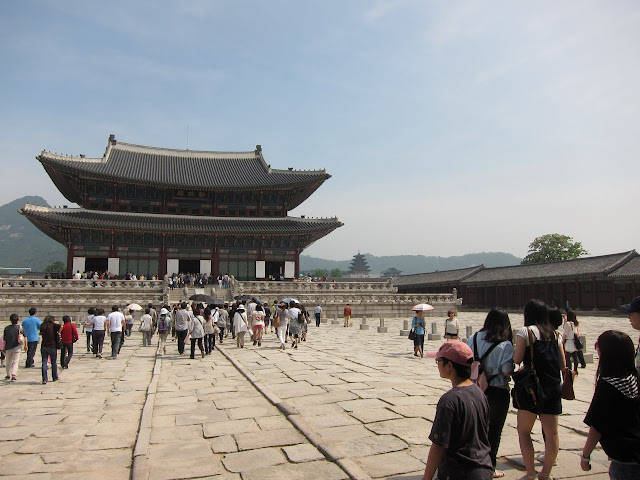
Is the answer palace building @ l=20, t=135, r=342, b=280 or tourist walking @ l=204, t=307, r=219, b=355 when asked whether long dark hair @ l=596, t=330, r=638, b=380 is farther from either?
palace building @ l=20, t=135, r=342, b=280

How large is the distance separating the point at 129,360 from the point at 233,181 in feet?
104

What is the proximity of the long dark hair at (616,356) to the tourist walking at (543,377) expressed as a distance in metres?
0.91

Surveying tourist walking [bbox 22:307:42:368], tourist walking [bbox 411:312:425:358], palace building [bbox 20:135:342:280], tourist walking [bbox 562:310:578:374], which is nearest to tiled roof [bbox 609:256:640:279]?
palace building [bbox 20:135:342:280]

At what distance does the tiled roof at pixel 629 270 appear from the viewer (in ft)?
103

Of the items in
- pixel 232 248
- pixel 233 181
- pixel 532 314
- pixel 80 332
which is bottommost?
pixel 80 332

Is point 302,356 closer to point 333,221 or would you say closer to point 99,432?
point 99,432

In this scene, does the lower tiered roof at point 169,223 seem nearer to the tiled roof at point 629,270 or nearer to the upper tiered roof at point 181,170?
the upper tiered roof at point 181,170

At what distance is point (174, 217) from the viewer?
4197cm

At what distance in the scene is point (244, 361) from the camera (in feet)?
44.5

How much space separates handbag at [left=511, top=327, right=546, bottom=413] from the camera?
4807 millimetres

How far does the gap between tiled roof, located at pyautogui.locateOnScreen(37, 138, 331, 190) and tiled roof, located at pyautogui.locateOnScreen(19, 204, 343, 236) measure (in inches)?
114

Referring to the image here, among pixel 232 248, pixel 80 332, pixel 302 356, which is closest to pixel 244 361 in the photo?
pixel 302 356

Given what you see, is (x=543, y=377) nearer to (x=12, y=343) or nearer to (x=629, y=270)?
(x=12, y=343)

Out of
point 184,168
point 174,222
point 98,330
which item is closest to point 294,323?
point 98,330
